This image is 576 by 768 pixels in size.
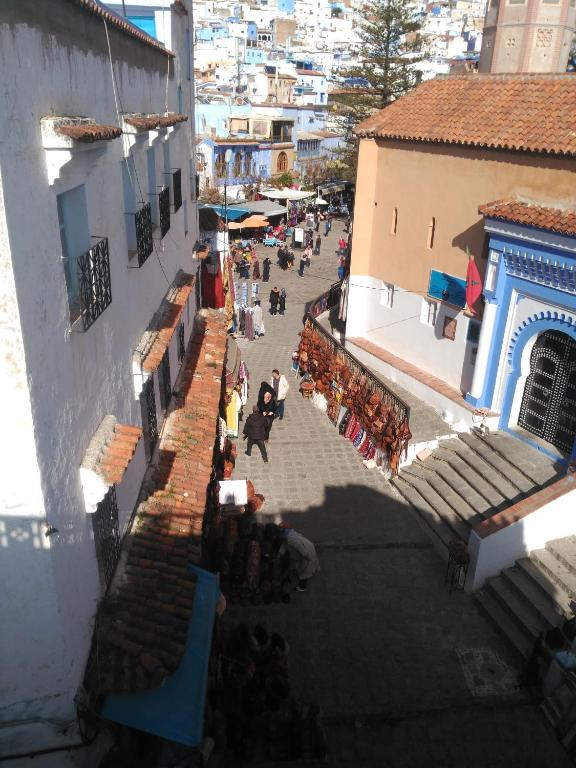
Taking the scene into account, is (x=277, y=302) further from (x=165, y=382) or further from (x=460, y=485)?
(x=165, y=382)

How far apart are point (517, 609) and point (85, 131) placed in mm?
9325

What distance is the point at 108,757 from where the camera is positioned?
5.80 meters

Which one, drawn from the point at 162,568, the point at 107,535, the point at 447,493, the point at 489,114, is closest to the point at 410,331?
the point at 447,493

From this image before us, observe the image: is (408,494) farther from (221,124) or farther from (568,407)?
(221,124)

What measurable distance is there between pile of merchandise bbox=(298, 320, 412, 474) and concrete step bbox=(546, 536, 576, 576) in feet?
12.4

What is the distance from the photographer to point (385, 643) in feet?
30.8

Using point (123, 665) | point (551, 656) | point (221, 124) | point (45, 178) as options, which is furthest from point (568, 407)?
point (221, 124)

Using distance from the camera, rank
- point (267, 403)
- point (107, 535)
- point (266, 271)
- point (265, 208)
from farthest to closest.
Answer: point (265, 208) < point (266, 271) < point (267, 403) < point (107, 535)

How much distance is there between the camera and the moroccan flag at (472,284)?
13078mm

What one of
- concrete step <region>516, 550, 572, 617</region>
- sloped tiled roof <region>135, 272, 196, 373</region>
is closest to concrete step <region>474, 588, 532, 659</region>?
concrete step <region>516, 550, 572, 617</region>

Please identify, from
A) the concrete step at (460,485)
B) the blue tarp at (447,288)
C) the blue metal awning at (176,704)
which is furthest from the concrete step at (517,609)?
the blue tarp at (447,288)

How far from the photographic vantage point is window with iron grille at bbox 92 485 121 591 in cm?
614

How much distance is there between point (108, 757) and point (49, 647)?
5.66 feet

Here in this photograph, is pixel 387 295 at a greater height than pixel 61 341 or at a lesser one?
lesser
